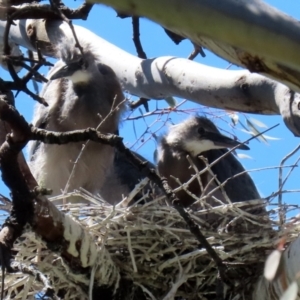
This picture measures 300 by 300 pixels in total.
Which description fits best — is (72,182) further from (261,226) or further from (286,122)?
(286,122)

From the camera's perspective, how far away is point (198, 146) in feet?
11.5

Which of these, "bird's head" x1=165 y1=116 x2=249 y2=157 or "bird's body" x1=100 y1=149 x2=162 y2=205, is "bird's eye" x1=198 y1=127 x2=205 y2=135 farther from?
"bird's body" x1=100 y1=149 x2=162 y2=205

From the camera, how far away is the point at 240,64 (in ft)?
3.79

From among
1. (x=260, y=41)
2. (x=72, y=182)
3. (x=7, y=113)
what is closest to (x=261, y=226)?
(x=7, y=113)

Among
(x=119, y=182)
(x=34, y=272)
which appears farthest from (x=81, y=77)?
(x=34, y=272)

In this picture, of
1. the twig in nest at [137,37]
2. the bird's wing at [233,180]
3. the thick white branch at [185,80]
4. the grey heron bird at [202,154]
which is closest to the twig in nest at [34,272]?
the thick white branch at [185,80]

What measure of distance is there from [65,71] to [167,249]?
4.88ft

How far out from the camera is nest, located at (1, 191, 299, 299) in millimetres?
2068

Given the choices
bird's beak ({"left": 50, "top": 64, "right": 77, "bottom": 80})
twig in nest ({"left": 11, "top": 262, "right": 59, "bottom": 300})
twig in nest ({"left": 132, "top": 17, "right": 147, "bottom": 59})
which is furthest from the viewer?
bird's beak ({"left": 50, "top": 64, "right": 77, "bottom": 80})

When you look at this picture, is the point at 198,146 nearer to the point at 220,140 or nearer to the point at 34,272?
the point at 220,140

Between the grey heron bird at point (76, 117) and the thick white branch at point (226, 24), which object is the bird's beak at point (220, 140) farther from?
the thick white branch at point (226, 24)

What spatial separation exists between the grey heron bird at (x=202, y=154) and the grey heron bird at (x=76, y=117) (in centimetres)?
34

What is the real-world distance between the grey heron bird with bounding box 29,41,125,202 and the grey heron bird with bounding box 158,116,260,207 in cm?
34

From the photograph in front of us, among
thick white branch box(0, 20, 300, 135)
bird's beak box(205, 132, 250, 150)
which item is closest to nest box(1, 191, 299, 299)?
thick white branch box(0, 20, 300, 135)
